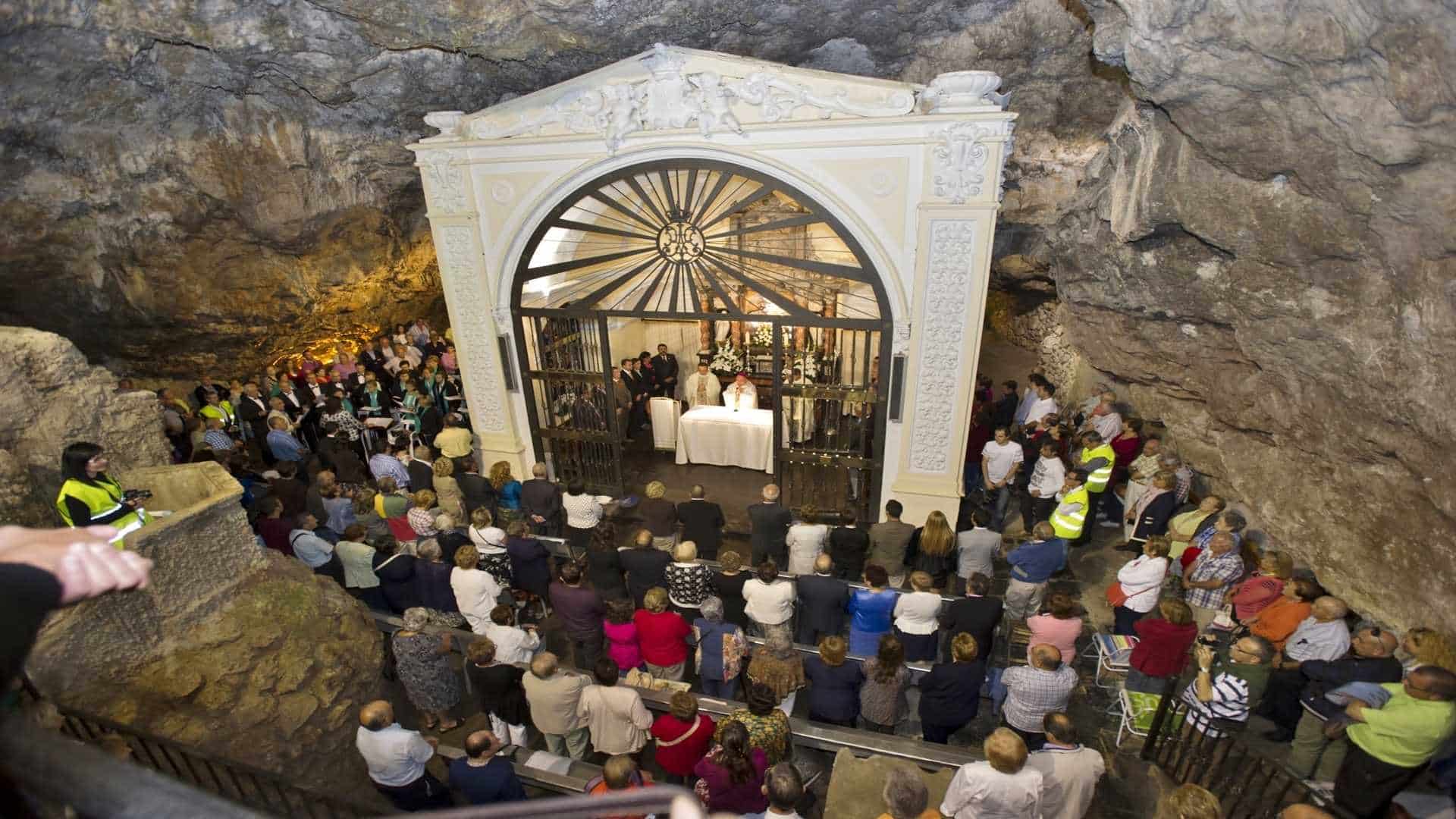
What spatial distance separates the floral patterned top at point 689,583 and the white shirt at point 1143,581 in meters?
3.26

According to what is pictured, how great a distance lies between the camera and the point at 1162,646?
4.48m

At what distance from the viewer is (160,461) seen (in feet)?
18.6

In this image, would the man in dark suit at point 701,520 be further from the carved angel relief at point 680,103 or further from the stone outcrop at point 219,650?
the carved angel relief at point 680,103

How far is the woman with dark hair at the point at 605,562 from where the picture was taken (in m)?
5.24

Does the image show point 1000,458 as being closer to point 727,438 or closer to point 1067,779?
point 727,438

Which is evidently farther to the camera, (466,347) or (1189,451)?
(466,347)

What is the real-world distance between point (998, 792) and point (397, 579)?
4466 millimetres

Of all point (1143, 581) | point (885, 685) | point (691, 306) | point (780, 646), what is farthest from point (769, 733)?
point (691, 306)

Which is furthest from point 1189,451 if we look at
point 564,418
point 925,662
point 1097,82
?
point 564,418

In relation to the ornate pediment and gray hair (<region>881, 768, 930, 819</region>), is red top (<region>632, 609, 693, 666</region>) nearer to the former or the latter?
gray hair (<region>881, 768, 930, 819</region>)

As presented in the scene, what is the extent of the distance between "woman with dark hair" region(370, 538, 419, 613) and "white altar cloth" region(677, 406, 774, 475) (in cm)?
413

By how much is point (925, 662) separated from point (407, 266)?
11.0 metres

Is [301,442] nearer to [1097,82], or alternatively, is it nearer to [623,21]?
[623,21]

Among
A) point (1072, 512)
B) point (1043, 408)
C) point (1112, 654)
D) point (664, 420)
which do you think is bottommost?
point (664, 420)
